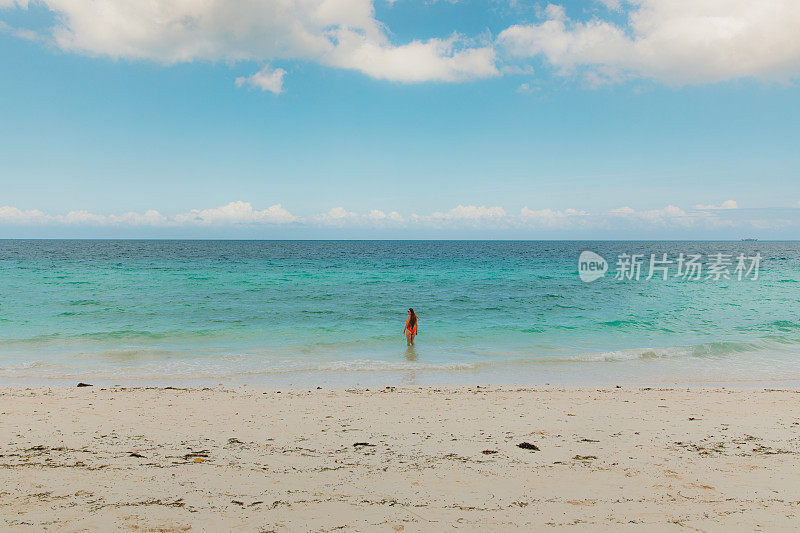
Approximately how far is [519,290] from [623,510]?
29533 millimetres

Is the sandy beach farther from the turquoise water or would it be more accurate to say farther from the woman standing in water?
the woman standing in water

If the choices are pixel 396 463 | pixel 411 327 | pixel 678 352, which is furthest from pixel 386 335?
pixel 396 463

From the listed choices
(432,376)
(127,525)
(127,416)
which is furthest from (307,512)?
(432,376)

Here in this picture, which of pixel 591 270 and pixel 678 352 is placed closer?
pixel 678 352

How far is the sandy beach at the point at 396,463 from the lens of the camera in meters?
4.68

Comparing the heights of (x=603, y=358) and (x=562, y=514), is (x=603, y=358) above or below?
below

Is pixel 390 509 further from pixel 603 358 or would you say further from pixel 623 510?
pixel 603 358

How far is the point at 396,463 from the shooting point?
6.14m

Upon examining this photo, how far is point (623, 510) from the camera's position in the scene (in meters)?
4.86

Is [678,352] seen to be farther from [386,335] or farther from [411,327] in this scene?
[386,335]

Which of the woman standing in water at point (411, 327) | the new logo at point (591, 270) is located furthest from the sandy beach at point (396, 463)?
the new logo at point (591, 270)

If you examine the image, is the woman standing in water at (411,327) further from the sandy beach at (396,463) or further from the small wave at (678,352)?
the sandy beach at (396,463)

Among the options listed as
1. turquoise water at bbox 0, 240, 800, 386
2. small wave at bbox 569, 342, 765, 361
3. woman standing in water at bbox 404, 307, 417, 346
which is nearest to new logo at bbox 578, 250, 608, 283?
turquoise water at bbox 0, 240, 800, 386

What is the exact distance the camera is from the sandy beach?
4.68m
